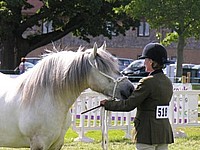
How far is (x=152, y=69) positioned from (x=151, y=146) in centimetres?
80

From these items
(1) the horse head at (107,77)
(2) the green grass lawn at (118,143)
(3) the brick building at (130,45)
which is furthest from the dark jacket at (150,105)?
(3) the brick building at (130,45)

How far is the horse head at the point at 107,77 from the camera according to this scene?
17.8 feet

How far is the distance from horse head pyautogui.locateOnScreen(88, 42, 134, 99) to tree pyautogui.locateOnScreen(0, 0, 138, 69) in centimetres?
2494

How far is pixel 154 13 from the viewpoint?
26.4 m

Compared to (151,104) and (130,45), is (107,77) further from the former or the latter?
(130,45)

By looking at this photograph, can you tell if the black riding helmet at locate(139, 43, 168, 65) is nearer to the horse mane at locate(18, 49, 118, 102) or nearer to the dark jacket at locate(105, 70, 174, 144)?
the dark jacket at locate(105, 70, 174, 144)

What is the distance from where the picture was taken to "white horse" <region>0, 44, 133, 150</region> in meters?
5.51

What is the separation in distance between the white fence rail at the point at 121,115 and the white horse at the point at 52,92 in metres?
4.54

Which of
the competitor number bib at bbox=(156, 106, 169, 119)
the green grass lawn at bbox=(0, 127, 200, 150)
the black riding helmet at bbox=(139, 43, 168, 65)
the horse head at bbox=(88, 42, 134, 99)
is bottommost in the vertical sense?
the green grass lawn at bbox=(0, 127, 200, 150)

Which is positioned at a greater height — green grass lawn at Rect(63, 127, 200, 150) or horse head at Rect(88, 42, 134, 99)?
horse head at Rect(88, 42, 134, 99)

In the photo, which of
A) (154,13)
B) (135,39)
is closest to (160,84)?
(154,13)

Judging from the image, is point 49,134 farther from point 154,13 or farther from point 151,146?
point 154,13

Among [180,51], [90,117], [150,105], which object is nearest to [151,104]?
[150,105]

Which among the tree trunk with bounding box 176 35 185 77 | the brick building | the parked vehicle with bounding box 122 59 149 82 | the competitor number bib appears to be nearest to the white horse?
the competitor number bib
